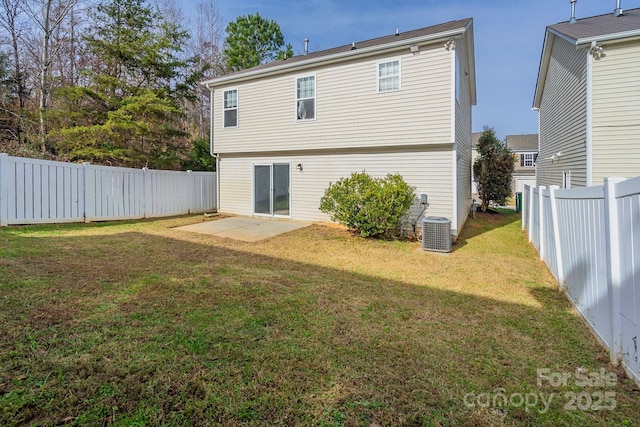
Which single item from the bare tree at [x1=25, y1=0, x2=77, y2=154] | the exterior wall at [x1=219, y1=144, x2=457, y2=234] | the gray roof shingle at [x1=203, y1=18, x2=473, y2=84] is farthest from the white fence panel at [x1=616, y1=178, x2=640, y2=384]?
the bare tree at [x1=25, y1=0, x2=77, y2=154]

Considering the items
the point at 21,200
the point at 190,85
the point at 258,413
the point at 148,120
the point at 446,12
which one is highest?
the point at 446,12

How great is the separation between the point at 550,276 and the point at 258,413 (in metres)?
5.30

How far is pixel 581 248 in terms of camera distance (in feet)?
11.5

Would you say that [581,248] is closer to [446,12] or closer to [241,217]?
[241,217]

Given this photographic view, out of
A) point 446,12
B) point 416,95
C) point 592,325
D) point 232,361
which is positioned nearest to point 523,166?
point 446,12

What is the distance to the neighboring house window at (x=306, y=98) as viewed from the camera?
1024 cm

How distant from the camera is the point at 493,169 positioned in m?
15.0

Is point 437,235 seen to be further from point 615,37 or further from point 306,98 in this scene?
point 306,98

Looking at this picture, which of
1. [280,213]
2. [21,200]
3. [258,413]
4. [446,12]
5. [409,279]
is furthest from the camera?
[446,12]

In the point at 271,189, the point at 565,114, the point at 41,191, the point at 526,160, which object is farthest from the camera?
the point at 526,160

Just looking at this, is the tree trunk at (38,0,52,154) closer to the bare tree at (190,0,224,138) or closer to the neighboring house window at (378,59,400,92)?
the bare tree at (190,0,224,138)

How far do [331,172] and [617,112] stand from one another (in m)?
7.09

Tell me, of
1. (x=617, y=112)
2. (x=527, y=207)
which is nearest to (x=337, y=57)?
(x=617, y=112)

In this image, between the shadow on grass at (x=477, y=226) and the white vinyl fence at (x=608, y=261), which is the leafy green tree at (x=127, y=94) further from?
the white vinyl fence at (x=608, y=261)
